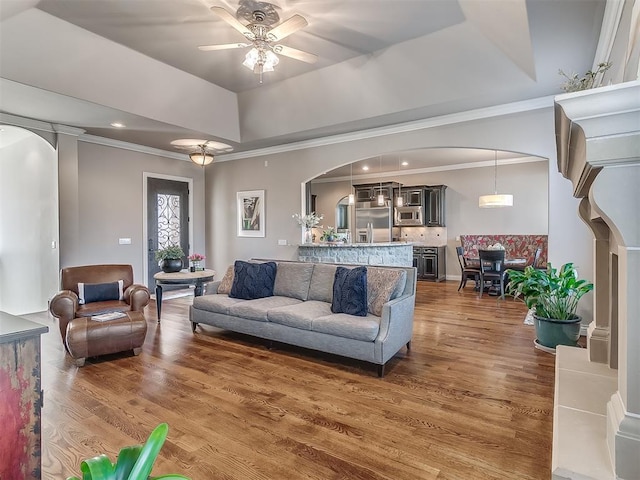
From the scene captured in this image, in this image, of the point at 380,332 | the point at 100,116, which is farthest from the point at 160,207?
the point at 380,332

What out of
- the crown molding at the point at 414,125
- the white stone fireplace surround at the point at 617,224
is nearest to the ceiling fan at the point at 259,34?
the crown molding at the point at 414,125

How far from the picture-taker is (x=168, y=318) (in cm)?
518

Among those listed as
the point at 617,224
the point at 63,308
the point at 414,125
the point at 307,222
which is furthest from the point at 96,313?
the point at 414,125

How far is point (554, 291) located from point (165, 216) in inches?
265

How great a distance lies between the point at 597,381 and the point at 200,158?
5722 millimetres

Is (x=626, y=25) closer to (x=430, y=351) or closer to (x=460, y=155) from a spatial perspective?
(x=430, y=351)

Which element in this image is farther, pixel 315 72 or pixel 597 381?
pixel 315 72

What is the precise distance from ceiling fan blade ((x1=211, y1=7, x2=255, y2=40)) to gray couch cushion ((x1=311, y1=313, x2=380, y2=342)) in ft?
8.99

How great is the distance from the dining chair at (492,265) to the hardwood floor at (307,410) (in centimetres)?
270

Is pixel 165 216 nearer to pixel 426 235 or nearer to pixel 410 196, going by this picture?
pixel 410 196

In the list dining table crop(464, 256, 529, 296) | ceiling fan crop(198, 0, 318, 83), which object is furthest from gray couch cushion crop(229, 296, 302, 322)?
dining table crop(464, 256, 529, 296)

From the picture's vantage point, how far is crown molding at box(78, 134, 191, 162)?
19.4ft

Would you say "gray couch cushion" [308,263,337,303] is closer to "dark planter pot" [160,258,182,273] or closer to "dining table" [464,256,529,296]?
"dark planter pot" [160,258,182,273]

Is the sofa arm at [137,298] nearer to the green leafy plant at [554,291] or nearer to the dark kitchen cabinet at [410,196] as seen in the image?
the green leafy plant at [554,291]
